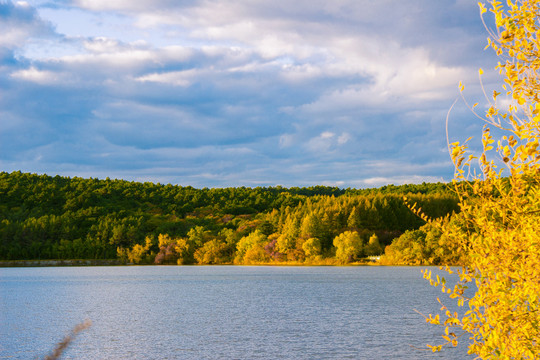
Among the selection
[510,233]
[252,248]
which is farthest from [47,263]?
[510,233]

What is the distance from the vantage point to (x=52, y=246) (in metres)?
155

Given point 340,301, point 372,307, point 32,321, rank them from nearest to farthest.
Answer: point 32,321 → point 372,307 → point 340,301

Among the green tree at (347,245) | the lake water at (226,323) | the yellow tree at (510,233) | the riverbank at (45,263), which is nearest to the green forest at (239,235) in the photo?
the green tree at (347,245)

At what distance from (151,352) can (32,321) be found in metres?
18.3

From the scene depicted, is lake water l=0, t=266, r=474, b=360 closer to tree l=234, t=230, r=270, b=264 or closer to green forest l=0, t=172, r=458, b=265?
green forest l=0, t=172, r=458, b=265

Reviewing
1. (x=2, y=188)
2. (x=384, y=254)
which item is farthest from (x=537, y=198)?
(x=2, y=188)

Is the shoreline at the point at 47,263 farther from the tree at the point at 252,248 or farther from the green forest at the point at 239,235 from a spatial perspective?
the tree at the point at 252,248

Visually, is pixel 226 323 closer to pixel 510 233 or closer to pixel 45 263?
pixel 510 233

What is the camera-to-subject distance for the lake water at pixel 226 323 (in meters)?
30.1

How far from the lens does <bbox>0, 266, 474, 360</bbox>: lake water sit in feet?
98.7

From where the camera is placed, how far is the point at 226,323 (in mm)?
41500

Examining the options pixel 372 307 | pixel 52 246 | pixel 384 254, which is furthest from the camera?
pixel 52 246

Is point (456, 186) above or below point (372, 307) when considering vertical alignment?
above

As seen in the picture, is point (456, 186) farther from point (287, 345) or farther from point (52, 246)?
point (52, 246)
